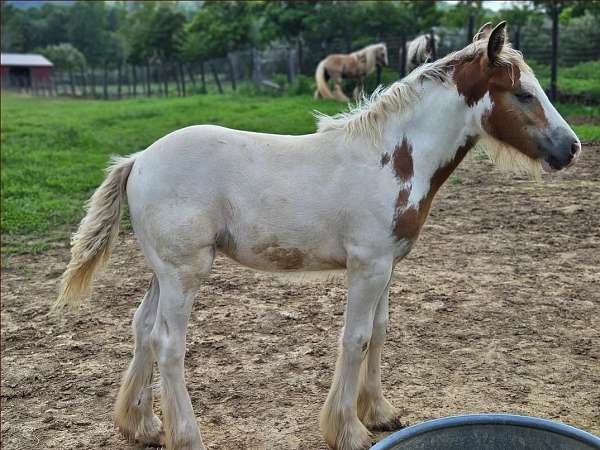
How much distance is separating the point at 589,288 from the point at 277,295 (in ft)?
7.70

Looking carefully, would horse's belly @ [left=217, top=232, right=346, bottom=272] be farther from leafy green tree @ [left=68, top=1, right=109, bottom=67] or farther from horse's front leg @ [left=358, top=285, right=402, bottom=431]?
leafy green tree @ [left=68, top=1, right=109, bottom=67]

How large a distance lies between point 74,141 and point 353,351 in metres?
9.95

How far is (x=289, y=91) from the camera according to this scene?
18797 millimetres

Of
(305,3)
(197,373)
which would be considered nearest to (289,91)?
(305,3)

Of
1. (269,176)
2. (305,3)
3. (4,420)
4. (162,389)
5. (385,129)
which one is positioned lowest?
(4,420)

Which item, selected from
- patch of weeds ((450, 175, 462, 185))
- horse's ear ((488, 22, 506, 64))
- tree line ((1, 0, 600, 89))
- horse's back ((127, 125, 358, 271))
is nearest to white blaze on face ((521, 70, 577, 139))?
horse's ear ((488, 22, 506, 64))

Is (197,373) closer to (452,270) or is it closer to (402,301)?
(402,301)

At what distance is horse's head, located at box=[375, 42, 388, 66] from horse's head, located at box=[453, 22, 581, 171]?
13.4 m

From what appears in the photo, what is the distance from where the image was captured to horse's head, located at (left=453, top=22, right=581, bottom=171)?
2711 mm

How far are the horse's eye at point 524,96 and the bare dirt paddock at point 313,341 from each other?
1.60 m

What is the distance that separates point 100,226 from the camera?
9.87 feet

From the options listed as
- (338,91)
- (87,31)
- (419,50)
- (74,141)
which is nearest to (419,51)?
(419,50)

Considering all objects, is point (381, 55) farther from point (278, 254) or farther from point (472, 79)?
point (278, 254)

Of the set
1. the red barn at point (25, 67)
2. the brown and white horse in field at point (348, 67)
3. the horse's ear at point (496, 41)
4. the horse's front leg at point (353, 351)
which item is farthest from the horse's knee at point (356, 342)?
the red barn at point (25, 67)
